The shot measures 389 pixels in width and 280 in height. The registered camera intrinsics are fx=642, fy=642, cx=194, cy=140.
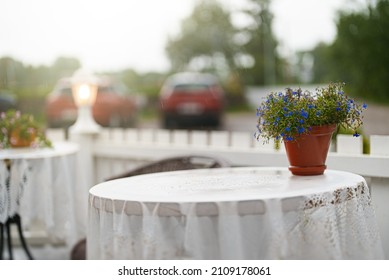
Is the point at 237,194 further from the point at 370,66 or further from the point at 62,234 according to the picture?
the point at 370,66

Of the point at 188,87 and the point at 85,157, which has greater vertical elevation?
the point at 188,87

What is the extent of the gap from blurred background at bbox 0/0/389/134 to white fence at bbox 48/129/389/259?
549 millimetres

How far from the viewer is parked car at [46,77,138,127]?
12.9 metres

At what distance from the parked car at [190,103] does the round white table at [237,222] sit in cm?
1188

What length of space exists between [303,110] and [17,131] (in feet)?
7.71

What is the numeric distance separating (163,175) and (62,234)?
5.11 ft

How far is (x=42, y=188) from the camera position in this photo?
13.4ft

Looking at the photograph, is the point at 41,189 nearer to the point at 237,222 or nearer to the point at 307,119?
the point at 307,119

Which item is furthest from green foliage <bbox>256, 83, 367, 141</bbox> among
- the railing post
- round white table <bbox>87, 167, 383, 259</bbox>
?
the railing post

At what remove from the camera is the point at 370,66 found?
14000mm

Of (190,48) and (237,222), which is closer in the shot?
(237,222)

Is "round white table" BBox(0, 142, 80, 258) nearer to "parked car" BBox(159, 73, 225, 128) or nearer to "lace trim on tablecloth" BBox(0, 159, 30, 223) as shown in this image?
"lace trim on tablecloth" BBox(0, 159, 30, 223)

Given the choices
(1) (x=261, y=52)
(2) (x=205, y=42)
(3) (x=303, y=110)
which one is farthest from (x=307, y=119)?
(2) (x=205, y=42)

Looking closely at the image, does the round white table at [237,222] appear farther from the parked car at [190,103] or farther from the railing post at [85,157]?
the parked car at [190,103]
